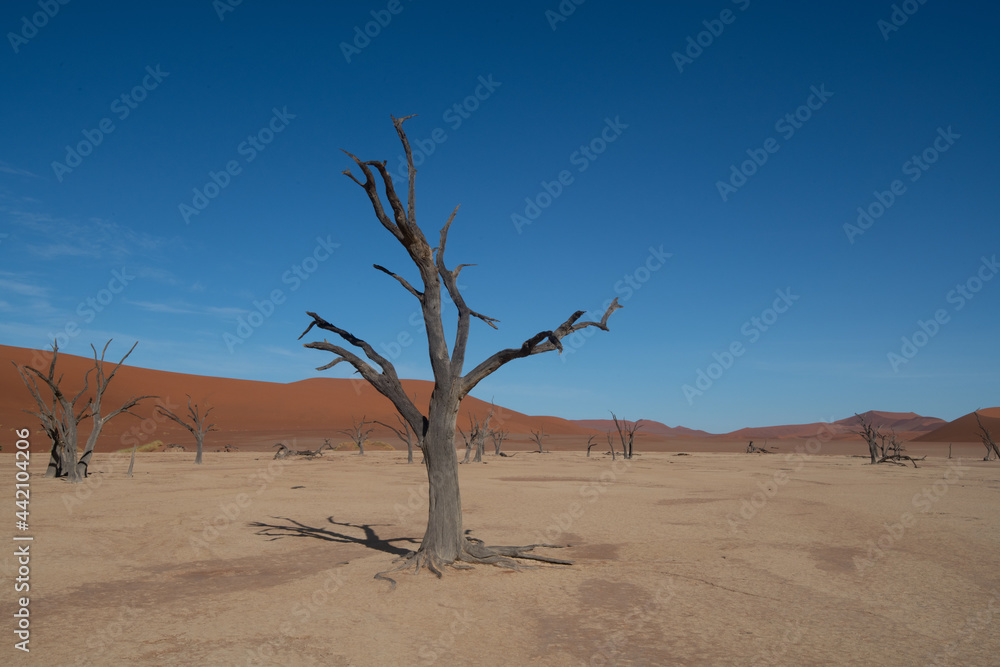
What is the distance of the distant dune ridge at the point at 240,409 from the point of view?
51.3 meters

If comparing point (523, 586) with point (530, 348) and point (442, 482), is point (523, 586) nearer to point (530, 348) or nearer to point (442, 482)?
point (442, 482)

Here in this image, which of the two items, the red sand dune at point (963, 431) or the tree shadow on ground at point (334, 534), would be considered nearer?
the tree shadow on ground at point (334, 534)

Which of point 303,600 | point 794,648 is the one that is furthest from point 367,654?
point 794,648

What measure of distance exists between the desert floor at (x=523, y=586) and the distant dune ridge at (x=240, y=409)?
3396 cm

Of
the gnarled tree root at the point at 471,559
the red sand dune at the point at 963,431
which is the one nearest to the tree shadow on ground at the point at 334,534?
the gnarled tree root at the point at 471,559

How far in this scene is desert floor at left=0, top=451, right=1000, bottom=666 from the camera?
5191 mm

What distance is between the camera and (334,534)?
1112 centimetres

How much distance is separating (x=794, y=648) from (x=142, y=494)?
52.7 ft

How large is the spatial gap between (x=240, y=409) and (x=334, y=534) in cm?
7318

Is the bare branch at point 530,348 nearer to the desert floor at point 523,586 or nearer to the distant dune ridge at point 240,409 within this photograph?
the desert floor at point 523,586

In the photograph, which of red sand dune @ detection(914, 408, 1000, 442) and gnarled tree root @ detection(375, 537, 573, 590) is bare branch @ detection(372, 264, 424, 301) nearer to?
gnarled tree root @ detection(375, 537, 573, 590)

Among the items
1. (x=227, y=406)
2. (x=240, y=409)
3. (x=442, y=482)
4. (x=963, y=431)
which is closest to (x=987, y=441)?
(x=442, y=482)

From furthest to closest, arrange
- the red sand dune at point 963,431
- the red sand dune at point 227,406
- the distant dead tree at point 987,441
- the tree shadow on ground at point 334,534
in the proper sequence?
the red sand dune at point 963,431, the red sand dune at point 227,406, the distant dead tree at point 987,441, the tree shadow on ground at point 334,534

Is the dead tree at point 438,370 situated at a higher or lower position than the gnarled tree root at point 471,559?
higher
